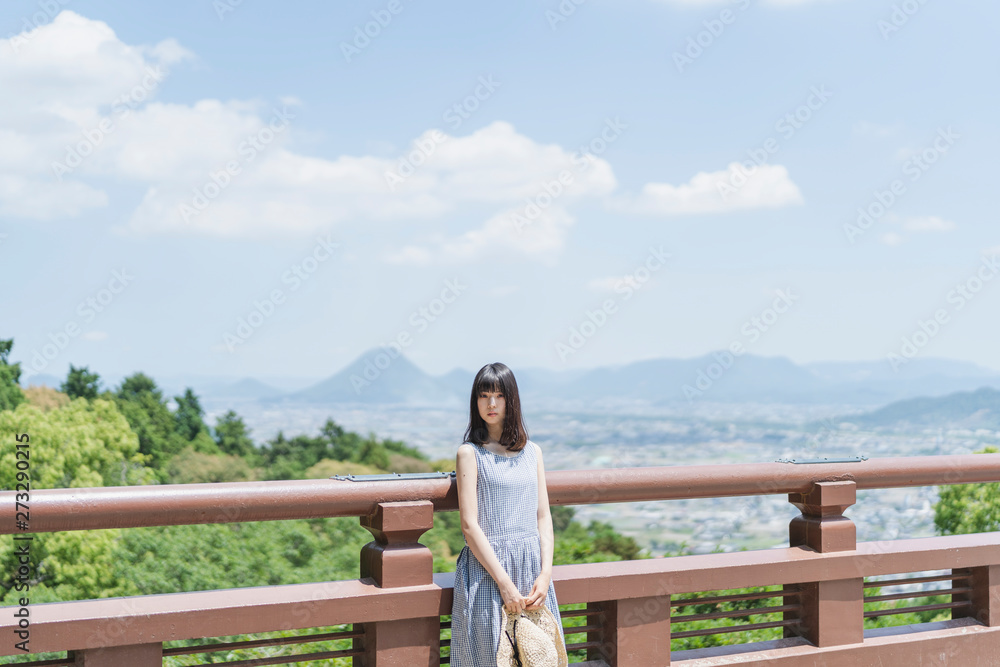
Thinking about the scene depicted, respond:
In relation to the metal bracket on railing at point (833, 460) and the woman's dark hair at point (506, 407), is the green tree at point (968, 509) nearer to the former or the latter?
the metal bracket on railing at point (833, 460)

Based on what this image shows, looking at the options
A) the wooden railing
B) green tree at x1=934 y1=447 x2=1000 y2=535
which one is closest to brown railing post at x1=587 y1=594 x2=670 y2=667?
the wooden railing

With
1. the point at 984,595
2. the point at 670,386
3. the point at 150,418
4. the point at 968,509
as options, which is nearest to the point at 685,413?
the point at 670,386

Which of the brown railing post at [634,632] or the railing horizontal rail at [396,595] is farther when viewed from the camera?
the brown railing post at [634,632]

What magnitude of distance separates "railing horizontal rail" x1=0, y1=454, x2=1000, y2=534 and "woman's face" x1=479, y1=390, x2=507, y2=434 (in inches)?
9.5

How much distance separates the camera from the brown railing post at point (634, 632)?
288cm

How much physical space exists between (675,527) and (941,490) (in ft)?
93.1

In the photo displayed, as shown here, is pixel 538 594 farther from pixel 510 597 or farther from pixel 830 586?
pixel 830 586

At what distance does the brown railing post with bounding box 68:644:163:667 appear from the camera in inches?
91.6

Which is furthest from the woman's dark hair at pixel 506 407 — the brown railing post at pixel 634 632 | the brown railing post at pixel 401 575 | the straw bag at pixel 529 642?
the brown railing post at pixel 634 632

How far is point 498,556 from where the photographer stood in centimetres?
265

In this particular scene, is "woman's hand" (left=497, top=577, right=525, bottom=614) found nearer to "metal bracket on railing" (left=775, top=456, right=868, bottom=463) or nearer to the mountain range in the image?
"metal bracket on railing" (left=775, top=456, right=868, bottom=463)

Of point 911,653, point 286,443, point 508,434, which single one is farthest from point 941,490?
point 286,443

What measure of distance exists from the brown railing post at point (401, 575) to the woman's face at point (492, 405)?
320 millimetres

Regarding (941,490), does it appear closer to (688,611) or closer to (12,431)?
(688,611)
